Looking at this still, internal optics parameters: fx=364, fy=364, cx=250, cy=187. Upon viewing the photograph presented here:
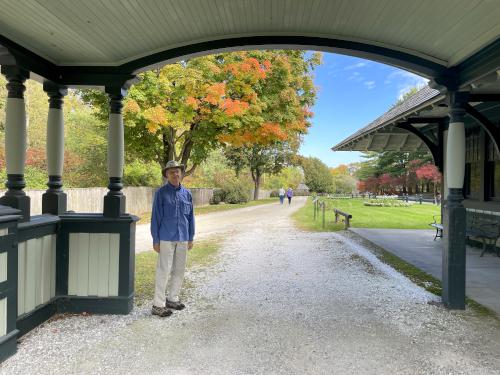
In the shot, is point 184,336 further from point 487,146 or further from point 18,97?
point 487,146

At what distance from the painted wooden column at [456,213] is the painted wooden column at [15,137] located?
4.97 meters

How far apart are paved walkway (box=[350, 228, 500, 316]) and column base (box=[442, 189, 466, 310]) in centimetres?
49

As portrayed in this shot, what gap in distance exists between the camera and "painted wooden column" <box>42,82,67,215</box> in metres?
4.46

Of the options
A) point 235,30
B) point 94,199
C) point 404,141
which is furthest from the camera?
point 94,199

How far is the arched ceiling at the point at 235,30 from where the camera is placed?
3.35 metres

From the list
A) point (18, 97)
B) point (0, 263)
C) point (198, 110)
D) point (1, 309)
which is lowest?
point (1, 309)

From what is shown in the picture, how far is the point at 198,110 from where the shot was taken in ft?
49.1

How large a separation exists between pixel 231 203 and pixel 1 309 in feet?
85.7

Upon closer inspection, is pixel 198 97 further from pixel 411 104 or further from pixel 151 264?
pixel 411 104

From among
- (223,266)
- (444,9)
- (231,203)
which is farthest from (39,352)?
(231,203)

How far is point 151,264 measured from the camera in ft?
23.5

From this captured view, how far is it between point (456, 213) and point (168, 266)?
11.9 feet

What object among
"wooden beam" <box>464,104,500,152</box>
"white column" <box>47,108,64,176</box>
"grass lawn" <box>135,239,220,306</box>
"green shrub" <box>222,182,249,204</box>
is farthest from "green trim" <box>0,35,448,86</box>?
"green shrub" <box>222,182,249,204</box>

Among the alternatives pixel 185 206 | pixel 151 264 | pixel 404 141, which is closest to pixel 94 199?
pixel 151 264
